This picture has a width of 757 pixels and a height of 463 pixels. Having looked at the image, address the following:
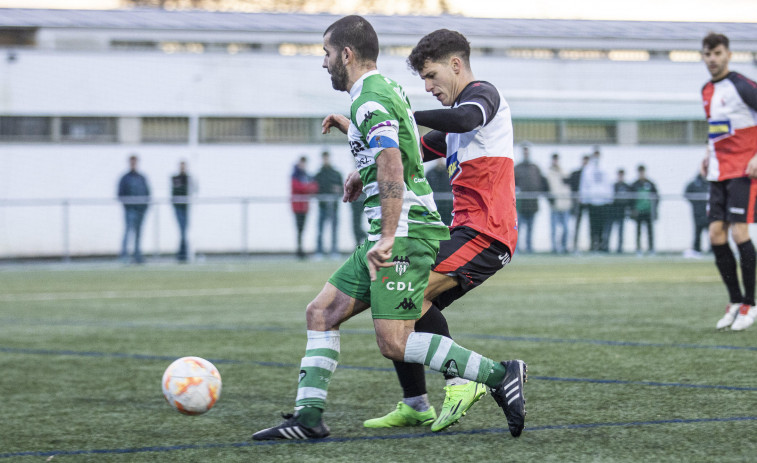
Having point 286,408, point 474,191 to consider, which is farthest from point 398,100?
point 286,408

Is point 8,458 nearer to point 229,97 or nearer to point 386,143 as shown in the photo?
point 386,143

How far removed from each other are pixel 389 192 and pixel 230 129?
67.7ft

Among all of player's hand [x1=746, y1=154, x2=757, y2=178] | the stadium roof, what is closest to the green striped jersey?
player's hand [x1=746, y1=154, x2=757, y2=178]

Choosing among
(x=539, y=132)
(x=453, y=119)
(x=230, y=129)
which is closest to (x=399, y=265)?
(x=453, y=119)

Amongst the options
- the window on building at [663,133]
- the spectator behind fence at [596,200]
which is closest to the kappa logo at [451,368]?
the spectator behind fence at [596,200]

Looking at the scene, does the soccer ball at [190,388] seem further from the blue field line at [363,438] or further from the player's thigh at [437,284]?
the player's thigh at [437,284]

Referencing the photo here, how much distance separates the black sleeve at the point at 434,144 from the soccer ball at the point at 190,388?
57.0 inches

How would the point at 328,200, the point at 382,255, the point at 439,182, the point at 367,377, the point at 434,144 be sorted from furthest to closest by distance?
the point at 328,200, the point at 439,182, the point at 367,377, the point at 434,144, the point at 382,255

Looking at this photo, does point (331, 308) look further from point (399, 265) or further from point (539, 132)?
point (539, 132)

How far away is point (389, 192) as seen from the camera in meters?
3.94

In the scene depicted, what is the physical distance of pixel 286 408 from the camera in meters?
5.03

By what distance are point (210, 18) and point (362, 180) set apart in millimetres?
21101

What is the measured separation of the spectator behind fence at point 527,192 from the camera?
19.4 m

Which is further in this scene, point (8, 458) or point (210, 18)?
point (210, 18)
